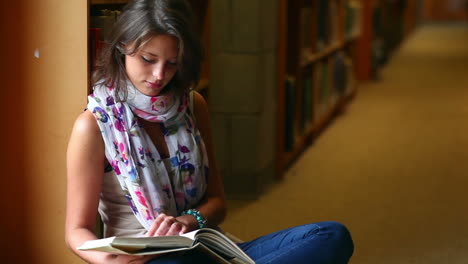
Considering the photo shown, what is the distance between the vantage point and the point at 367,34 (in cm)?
776

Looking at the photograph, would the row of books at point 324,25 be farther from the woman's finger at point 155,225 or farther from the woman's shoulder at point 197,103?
the woman's finger at point 155,225

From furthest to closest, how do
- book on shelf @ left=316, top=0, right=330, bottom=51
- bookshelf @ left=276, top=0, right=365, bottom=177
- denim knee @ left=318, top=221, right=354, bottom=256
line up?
book on shelf @ left=316, top=0, right=330, bottom=51 < bookshelf @ left=276, top=0, right=365, bottom=177 < denim knee @ left=318, top=221, right=354, bottom=256

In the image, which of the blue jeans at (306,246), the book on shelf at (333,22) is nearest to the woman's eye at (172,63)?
the blue jeans at (306,246)

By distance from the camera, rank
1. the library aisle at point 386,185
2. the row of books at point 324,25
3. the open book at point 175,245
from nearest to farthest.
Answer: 1. the open book at point 175,245
2. the library aisle at point 386,185
3. the row of books at point 324,25

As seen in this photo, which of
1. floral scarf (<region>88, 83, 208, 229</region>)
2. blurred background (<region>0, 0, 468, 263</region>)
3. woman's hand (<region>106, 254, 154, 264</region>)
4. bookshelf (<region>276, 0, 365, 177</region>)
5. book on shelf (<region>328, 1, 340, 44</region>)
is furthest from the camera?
book on shelf (<region>328, 1, 340, 44</region>)

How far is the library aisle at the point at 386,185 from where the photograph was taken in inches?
120

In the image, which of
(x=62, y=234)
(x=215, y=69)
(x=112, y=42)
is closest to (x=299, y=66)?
(x=215, y=69)

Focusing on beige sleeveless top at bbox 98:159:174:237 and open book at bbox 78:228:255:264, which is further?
beige sleeveless top at bbox 98:159:174:237

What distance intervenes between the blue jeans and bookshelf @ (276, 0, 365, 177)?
6.86ft

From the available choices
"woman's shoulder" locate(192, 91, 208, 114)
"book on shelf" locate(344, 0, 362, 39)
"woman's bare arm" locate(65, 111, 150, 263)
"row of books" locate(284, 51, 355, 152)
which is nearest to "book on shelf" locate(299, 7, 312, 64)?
"row of books" locate(284, 51, 355, 152)

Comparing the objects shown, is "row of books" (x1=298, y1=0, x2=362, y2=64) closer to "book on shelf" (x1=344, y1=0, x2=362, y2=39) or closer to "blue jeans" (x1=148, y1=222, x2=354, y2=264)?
"book on shelf" (x1=344, y1=0, x2=362, y2=39)

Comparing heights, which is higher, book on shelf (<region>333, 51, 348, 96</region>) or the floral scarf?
the floral scarf

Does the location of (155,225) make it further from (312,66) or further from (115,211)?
(312,66)

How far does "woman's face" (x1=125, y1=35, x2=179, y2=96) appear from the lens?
165 centimetres
